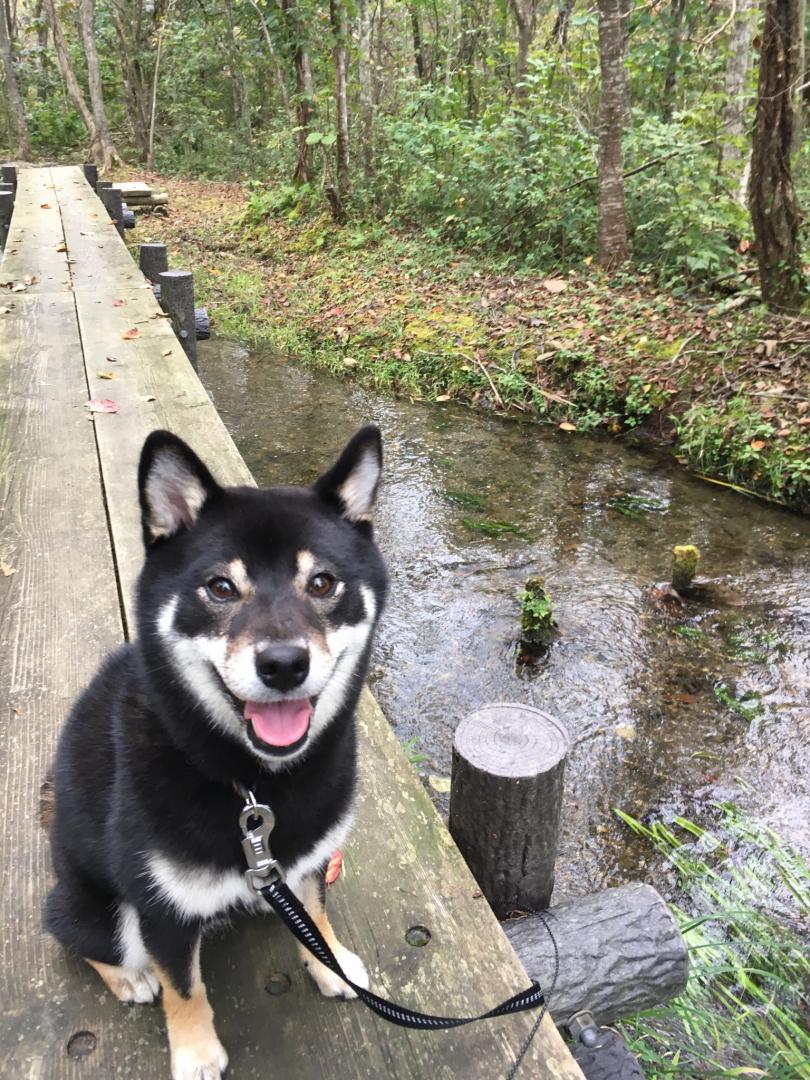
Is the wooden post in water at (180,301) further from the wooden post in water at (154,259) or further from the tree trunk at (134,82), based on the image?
the tree trunk at (134,82)

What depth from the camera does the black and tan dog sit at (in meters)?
1.46

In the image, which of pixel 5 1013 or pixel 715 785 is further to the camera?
pixel 715 785

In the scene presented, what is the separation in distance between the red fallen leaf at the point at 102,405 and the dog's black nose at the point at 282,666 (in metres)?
3.11

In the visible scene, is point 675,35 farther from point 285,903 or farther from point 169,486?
point 285,903

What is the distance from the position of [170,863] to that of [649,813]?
9.13 feet

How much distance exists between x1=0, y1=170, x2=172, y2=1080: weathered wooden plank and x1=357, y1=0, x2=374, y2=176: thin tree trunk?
861 cm

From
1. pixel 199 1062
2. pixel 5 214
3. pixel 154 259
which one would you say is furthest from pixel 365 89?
pixel 199 1062

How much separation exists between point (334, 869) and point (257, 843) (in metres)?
0.45

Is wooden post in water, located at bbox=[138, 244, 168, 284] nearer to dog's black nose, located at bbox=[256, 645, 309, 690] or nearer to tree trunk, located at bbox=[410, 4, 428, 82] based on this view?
dog's black nose, located at bbox=[256, 645, 309, 690]

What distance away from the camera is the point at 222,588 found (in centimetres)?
153

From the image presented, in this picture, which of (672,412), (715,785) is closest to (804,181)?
(672,412)

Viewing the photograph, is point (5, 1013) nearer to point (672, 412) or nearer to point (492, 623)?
point (492, 623)

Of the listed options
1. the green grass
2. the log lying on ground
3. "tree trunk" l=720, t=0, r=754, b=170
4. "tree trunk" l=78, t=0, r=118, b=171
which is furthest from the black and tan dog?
"tree trunk" l=78, t=0, r=118, b=171

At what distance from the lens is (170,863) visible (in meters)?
1.46
